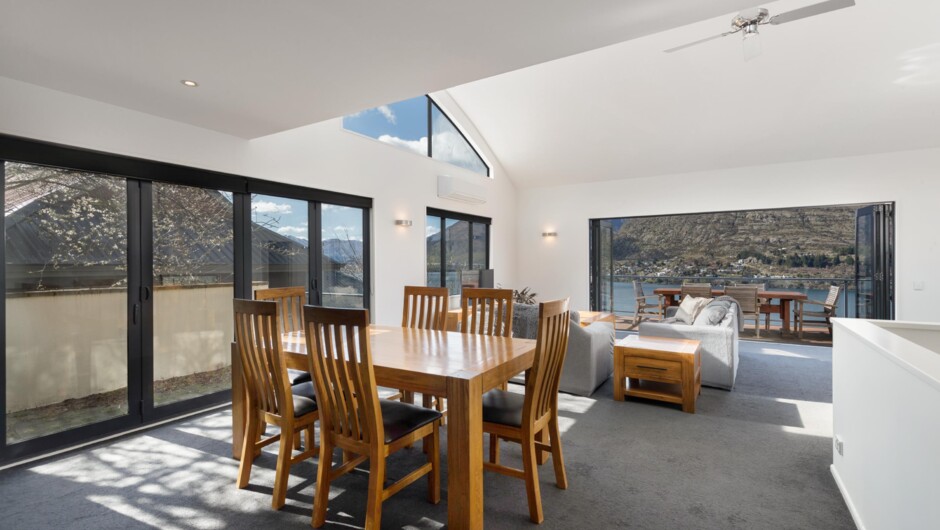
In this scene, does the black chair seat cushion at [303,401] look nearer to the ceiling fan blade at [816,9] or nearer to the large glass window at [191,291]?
→ the large glass window at [191,291]

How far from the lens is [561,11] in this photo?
6.92 ft

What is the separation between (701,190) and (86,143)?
726 cm

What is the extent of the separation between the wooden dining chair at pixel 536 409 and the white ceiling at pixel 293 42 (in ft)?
4.61

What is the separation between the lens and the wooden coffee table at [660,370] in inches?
143

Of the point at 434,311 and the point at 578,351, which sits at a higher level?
the point at 434,311

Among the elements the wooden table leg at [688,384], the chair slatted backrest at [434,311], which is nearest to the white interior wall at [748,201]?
the wooden table leg at [688,384]

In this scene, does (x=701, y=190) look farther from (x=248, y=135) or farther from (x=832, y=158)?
(x=248, y=135)

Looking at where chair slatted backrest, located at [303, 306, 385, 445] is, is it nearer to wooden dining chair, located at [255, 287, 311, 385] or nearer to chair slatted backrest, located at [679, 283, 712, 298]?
wooden dining chair, located at [255, 287, 311, 385]

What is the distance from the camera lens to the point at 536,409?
7.25ft

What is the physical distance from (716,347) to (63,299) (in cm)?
521

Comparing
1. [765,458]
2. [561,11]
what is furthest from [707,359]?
[561,11]

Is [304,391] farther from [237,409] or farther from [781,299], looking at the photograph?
[781,299]

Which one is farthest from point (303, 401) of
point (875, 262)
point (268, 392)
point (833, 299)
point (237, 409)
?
point (833, 299)

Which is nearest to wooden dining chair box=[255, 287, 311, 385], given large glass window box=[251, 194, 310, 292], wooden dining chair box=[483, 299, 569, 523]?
large glass window box=[251, 194, 310, 292]
